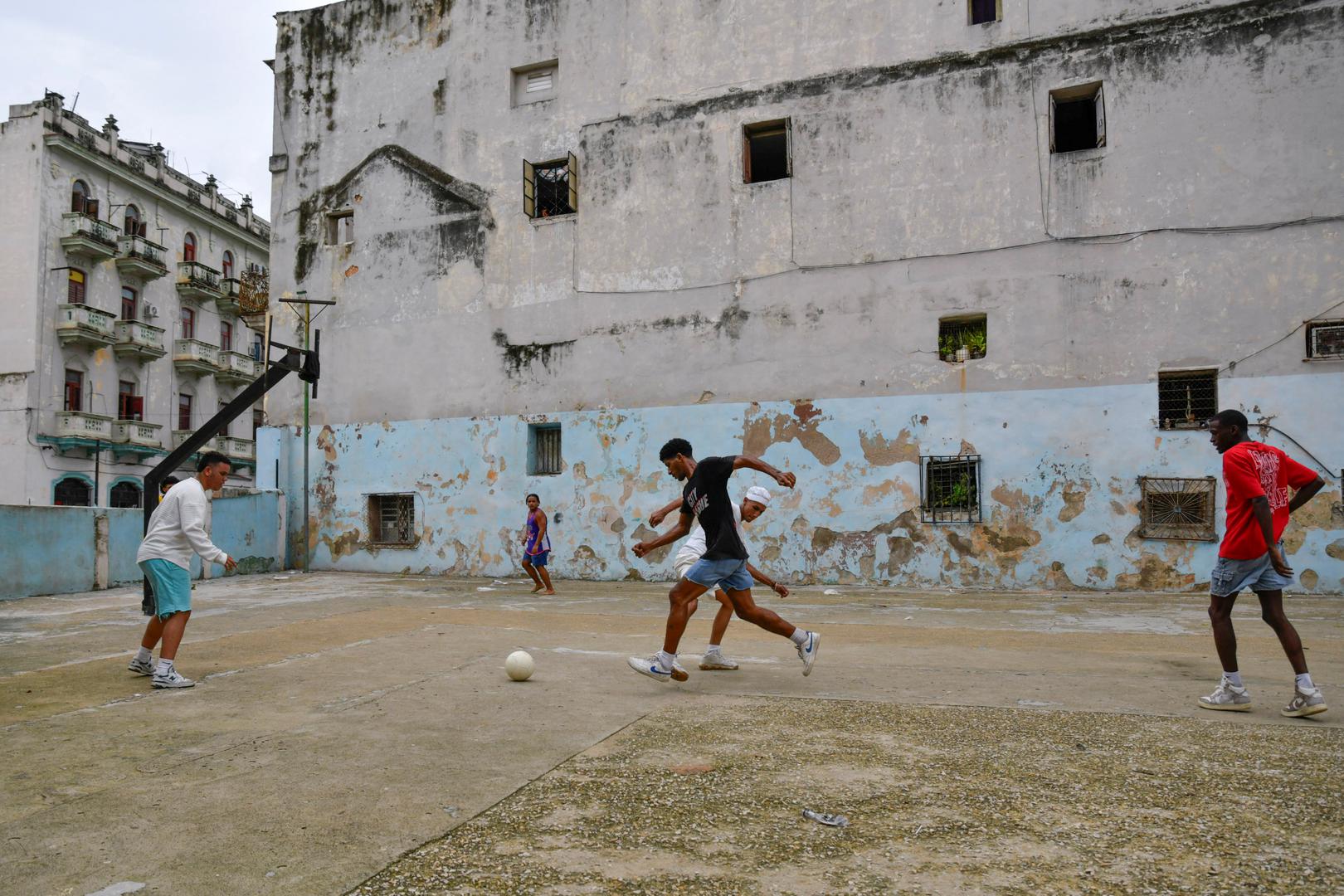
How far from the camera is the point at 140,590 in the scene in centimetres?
1360

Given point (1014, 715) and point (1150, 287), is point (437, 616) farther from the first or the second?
point (1150, 287)

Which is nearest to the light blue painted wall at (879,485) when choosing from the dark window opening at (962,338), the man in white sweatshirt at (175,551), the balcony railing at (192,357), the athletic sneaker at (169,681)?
the dark window opening at (962,338)

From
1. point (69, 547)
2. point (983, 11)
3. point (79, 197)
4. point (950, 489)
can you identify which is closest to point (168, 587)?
point (69, 547)

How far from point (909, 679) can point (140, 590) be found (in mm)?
12438

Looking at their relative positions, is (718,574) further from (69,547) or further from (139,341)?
(139,341)

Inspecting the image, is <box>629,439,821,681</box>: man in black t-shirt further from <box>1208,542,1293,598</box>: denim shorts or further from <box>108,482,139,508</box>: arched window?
<box>108,482,139,508</box>: arched window

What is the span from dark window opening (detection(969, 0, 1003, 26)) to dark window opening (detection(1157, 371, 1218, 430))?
6564 millimetres

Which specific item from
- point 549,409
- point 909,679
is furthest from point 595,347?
point 909,679

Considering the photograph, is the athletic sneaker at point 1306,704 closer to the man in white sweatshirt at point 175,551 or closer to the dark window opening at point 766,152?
the man in white sweatshirt at point 175,551

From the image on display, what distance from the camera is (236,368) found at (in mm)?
36344

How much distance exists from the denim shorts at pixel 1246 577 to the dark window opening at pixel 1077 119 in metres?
10.8

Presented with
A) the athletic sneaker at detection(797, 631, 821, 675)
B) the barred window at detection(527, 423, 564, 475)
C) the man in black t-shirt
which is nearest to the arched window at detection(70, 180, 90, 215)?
the barred window at detection(527, 423, 564, 475)

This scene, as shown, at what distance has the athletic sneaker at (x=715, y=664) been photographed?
639 centimetres

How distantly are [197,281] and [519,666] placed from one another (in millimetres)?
34307
